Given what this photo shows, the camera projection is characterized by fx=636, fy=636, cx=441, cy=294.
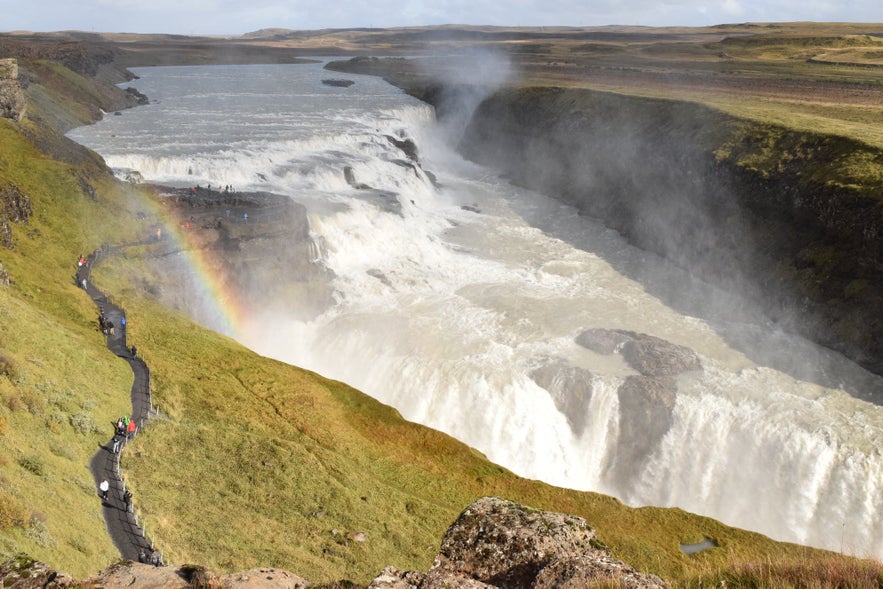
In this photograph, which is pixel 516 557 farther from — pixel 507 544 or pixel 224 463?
pixel 224 463

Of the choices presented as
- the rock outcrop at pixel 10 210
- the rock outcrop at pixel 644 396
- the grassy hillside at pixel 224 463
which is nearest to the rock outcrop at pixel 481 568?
the grassy hillside at pixel 224 463

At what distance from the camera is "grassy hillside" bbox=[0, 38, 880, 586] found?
18.6 metres

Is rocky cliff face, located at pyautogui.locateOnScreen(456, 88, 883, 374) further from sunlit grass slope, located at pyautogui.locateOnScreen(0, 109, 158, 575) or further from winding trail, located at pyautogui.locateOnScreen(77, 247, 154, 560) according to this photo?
sunlit grass slope, located at pyautogui.locateOnScreen(0, 109, 158, 575)

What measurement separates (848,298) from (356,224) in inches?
1573

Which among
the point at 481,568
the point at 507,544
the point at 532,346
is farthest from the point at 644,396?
the point at 481,568

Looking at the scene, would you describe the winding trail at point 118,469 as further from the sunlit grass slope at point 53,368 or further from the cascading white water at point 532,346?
the cascading white water at point 532,346

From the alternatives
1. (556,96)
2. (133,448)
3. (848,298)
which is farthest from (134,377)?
(556,96)

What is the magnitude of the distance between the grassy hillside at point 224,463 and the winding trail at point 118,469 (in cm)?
41

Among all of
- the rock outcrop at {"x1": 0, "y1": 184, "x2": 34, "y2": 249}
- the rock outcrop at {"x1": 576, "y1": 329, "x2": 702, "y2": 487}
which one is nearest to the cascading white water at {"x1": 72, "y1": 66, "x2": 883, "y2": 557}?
the rock outcrop at {"x1": 576, "y1": 329, "x2": 702, "y2": 487}

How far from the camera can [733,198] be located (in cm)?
6044

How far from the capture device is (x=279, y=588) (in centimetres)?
1017

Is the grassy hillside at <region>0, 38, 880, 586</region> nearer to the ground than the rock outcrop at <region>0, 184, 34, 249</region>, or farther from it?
nearer to the ground

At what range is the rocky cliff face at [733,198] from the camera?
153 ft

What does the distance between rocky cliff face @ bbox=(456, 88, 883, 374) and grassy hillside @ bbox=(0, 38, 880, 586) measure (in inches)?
1046
